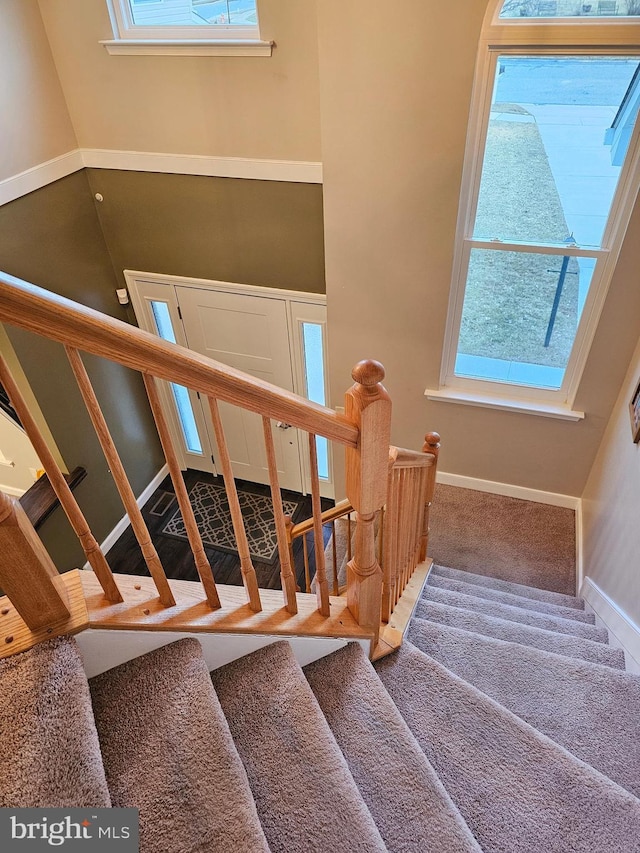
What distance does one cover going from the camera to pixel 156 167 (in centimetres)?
359

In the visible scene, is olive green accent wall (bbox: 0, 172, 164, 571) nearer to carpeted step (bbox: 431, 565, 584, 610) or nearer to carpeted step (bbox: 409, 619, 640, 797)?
carpeted step (bbox: 431, 565, 584, 610)

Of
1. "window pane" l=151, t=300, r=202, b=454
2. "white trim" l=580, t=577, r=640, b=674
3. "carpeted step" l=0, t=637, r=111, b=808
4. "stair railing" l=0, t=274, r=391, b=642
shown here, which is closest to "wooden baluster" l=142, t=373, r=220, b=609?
"stair railing" l=0, t=274, r=391, b=642

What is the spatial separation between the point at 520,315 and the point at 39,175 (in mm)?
3145

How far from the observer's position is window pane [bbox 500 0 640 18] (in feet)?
7.25

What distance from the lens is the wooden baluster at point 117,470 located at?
39.4 inches

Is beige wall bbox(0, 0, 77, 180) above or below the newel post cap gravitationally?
above

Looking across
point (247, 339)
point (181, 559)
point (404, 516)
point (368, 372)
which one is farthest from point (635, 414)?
point (181, 559)

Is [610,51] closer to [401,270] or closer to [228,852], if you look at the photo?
[401,270]

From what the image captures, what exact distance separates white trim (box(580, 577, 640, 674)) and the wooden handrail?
173 centimetres

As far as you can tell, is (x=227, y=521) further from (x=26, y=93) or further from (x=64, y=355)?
(x=26, y=93)

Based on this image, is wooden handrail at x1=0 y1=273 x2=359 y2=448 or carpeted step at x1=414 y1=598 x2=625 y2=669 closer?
wooden handrail at x1=0 y1=273 x2=359 y2=448

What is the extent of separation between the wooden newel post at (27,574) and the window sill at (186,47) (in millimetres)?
2995

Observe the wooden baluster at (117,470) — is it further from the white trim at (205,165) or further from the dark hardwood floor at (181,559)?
the dark hardwood floor at (181,559)

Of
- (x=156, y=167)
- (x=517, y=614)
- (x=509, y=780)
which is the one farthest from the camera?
(x=156, y=167)
